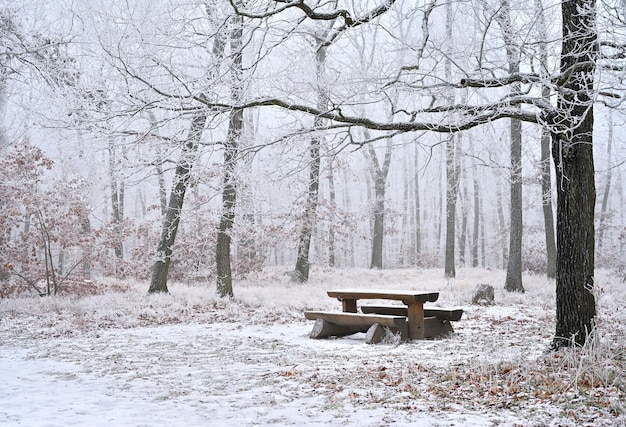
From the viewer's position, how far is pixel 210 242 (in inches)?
719

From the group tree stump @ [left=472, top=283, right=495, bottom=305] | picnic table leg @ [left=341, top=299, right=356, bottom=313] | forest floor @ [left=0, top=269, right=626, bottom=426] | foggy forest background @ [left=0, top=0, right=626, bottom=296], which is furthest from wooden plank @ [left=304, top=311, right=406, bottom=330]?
tree stump @ [left=472, top=283, right=495, bottom=305]

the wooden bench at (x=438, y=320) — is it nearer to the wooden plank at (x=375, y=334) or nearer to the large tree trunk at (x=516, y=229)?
the wooden plank at (x=375, y=334)

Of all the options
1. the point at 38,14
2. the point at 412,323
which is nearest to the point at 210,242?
the point at 38,14

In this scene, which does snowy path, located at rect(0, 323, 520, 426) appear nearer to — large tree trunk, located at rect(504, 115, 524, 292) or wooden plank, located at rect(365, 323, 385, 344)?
wooden plank, located at rect(365, 323, 385, 344)

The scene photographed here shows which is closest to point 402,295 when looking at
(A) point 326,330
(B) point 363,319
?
(B) point 363,319

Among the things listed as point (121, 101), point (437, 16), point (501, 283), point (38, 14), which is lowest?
point (501, 283)

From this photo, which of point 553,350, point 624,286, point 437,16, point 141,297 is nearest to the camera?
point 553,350

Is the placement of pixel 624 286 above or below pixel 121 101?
below

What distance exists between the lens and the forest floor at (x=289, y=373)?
14.2 feet

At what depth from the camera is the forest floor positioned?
4324 mm

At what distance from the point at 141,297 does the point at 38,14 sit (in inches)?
327

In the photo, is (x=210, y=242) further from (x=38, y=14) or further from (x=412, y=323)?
(x=412, y=323)

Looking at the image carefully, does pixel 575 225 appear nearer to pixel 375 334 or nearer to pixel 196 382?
pixel 375 334

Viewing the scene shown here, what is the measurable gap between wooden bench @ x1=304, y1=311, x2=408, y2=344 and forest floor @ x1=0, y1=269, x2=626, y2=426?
0.75 feet
